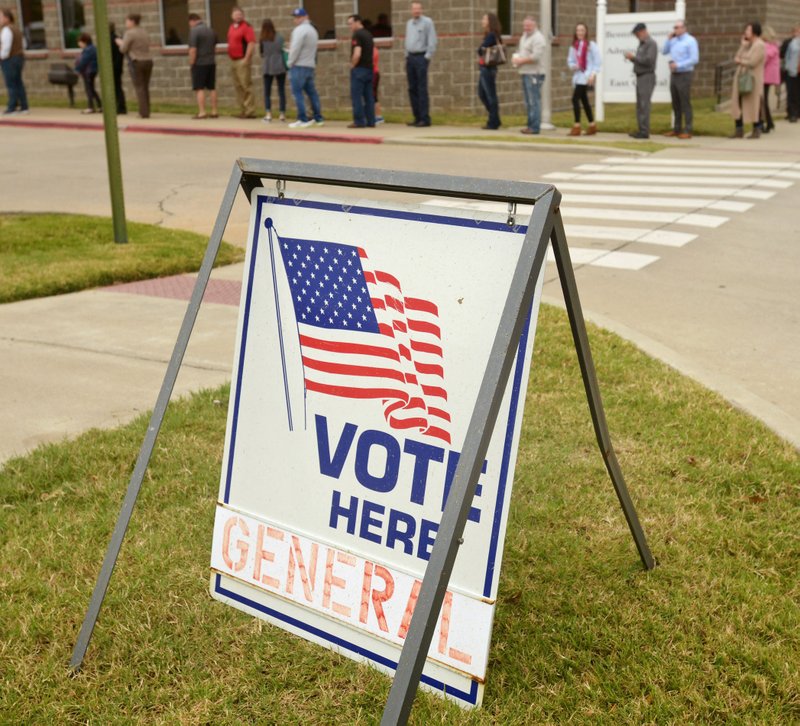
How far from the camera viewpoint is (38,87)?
100ft

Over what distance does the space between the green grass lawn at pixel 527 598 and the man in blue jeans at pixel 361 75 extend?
16.3 m

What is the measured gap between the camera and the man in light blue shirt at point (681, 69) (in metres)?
18.1

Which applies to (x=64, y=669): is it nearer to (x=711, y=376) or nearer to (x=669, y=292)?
(x=711, y=376)

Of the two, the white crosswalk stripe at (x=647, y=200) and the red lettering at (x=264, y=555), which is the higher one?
the white crosswalk stripe at (x=647, y=200)

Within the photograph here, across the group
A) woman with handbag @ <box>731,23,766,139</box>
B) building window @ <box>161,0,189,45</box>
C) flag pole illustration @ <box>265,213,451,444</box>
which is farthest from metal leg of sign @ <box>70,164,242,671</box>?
building window @ <box>161,0,189,45</box>

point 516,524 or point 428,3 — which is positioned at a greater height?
point 428,3

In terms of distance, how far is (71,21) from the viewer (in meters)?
29.5

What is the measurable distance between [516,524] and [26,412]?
2561 millimetres

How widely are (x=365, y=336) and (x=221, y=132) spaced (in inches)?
724

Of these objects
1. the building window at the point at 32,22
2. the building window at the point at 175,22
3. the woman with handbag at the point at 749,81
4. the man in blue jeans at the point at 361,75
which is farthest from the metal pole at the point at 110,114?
the building window at the point at 32,22

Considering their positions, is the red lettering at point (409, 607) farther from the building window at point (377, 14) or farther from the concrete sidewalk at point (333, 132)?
the building window at point (377, 14)

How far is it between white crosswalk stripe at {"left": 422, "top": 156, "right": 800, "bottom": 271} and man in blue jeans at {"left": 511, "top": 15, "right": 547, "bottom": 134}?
10.5 feet

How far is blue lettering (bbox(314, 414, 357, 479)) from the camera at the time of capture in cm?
288

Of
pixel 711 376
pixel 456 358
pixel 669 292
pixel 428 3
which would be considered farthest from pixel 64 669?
pixel 428 3
